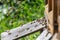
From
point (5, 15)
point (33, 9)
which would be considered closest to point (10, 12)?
point (5, 15)

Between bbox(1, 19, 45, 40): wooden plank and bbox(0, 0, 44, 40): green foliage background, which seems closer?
bbox(1, 19, 45, 40): wooden plank

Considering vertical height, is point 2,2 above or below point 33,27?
above

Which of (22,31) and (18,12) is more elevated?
(18,12)

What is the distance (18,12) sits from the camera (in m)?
4.24

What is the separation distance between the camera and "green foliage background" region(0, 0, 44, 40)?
12.8 feet

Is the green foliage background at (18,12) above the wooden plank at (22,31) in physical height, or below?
above

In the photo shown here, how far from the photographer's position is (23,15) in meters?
4.11

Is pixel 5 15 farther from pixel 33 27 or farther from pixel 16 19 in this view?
pixel 33 27

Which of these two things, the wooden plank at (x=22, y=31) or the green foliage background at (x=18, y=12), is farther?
the green foliage background at (x=18, y=12)

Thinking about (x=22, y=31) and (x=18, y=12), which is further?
(x=18, y=12)

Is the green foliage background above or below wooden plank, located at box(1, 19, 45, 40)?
above

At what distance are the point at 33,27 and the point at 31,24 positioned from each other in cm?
8

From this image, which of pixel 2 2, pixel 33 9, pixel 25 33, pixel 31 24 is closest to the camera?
pixel 25 33

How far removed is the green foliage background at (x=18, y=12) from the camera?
12.8ft
